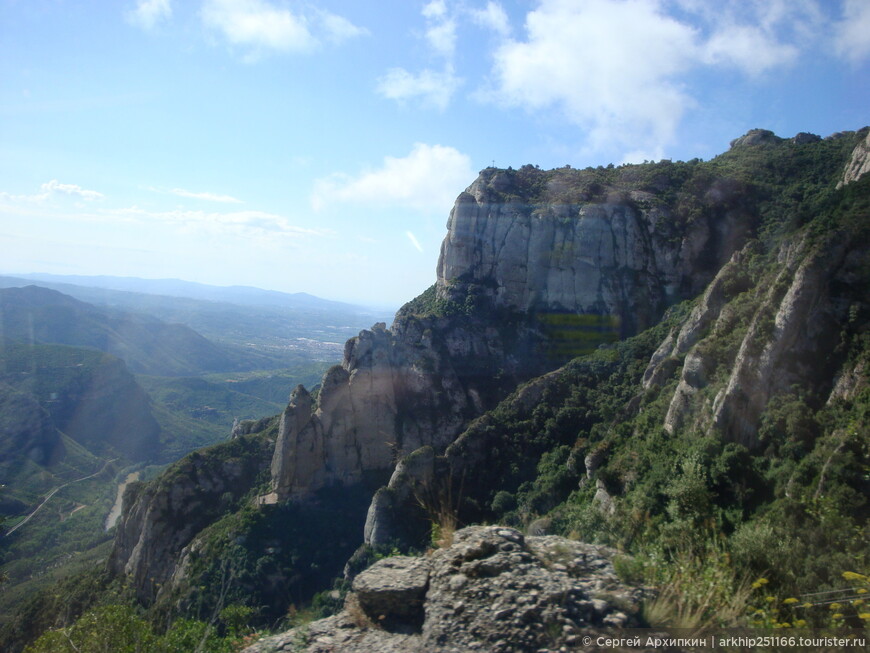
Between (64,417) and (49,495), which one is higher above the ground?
(64,417)

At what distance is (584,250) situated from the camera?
1754 inches

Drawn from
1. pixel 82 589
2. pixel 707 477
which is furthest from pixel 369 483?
pixel 707 477

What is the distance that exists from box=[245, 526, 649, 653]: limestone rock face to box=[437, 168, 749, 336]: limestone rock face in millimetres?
36910

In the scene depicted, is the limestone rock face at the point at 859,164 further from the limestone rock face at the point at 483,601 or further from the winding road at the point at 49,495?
the winding road at the point at 49,495

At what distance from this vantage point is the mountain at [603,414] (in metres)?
10.4

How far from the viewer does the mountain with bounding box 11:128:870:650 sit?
10359 mm

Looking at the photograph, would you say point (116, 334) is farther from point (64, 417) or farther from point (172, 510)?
point (172, 510)

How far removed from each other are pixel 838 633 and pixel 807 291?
13.2 metres

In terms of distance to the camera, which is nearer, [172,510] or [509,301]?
[172,510]

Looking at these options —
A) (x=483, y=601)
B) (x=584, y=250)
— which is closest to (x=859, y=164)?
(x=584, y=250)

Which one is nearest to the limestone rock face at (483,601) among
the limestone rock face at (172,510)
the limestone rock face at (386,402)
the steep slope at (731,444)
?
the steep slope at (731,444)

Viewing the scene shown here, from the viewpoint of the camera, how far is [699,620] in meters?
6.34

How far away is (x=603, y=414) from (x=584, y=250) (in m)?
17.9

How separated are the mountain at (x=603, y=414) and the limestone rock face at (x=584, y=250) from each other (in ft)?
0.59
